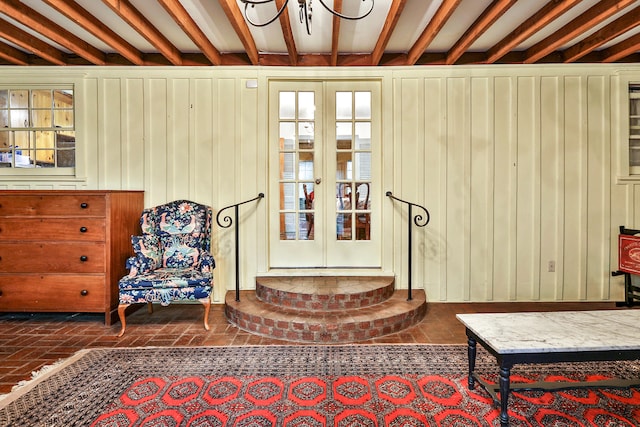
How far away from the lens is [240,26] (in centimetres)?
289

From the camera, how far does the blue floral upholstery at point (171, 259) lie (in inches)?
118

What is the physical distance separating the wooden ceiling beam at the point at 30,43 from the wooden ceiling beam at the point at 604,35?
551cm

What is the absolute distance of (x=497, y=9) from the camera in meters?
2.71

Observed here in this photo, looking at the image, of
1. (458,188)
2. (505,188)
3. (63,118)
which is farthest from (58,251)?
(505,188)

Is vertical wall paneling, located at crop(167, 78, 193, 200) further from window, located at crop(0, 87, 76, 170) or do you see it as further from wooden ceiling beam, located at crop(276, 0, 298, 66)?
wooden ceiling beam, located at crop(276, 0, 298, 66)

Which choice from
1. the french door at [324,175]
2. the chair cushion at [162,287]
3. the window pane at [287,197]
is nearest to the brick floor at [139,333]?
the chair cushion at [162,287]

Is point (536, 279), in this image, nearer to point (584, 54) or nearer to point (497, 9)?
point (584, 54)

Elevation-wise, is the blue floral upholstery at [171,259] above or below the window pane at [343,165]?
below

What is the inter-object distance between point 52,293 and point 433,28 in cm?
432

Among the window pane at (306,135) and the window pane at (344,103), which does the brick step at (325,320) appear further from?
the window pane at (344,103)

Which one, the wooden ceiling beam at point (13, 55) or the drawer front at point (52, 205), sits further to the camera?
the wooden ceiling beam at point (13, 55)

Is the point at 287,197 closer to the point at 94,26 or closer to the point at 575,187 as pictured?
the point at 94,26

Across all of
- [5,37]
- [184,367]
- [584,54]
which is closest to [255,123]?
[5,37]

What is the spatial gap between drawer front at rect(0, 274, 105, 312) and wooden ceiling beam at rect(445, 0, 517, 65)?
417cm
